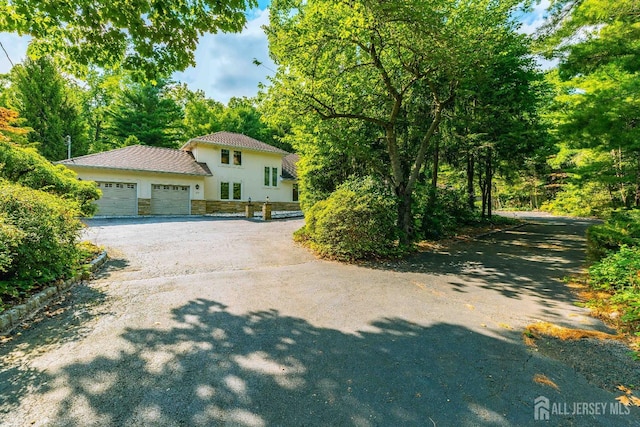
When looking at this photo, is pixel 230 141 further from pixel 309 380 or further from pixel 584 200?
pixel 584 200

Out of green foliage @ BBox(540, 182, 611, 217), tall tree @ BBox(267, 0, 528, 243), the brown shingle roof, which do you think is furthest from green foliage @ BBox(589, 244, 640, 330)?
green foliage @ BBox(540, 182, 611, 217)

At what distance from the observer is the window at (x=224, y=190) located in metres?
20.8

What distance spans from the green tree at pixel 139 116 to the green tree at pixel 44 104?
5095 millimetres

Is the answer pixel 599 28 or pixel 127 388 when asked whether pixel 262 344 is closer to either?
pixel 127 388

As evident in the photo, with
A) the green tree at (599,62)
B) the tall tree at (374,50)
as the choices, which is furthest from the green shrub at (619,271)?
the tall tree at (374,50)

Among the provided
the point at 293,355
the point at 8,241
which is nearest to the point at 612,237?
the point at 293,355

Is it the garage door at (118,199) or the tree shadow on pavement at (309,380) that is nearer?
the tree shadow on pavement at (309,380)

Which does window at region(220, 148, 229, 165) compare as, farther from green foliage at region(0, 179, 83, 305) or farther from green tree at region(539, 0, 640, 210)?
green tree at region(539, 0, 640, 210)

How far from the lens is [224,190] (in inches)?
822

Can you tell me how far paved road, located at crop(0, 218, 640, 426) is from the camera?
6.75 feet

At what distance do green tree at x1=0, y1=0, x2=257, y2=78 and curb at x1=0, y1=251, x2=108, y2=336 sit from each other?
12.6 feet

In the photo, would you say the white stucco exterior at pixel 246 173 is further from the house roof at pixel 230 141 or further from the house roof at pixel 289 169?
the house roof at pixel 289 169

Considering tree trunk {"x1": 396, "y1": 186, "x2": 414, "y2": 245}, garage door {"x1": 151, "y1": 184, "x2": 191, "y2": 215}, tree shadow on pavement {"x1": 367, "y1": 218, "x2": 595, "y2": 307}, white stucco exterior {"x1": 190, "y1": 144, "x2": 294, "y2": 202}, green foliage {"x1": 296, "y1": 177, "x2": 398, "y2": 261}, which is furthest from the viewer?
white stucco exterior {"x1": 190, "y1": 144, "x2": 294, "y2": 202}

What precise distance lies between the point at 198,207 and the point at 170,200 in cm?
176
